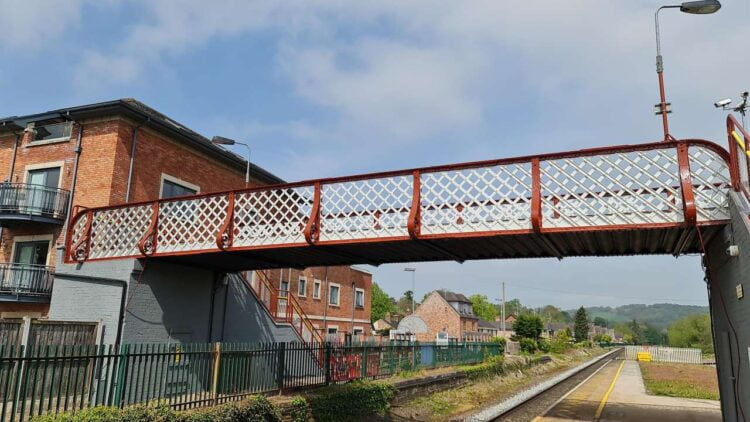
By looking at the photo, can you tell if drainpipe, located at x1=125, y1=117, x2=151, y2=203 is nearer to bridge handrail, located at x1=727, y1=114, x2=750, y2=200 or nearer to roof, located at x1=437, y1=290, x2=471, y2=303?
bridge handrail, located at x1=727, y1=114, x2=750, y2=200

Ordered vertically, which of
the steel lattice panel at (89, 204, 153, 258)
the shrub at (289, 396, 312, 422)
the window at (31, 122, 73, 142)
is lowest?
the shrub at (289, 396, 312, 422)

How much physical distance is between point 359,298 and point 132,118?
981 inches

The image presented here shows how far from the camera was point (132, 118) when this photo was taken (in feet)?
56.4

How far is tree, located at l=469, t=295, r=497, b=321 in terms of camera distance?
121 metres

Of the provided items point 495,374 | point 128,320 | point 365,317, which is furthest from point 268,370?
point 365,317

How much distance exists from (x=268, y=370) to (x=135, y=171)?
8.76 metres

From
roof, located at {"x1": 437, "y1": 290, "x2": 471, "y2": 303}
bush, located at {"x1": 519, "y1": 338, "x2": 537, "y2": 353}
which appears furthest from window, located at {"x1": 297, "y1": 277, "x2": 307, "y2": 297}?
roof, located at {"x1": 437, "y1": 290, "x2": 471, "y2": 303}

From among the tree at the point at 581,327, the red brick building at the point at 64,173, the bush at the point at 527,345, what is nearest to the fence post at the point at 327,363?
the red brick building at the point at 64,173

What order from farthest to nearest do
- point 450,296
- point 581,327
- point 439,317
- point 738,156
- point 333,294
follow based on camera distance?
1. point 581,327
2. point 450,296
3. point 439,317
4. point 333,294
5. point 738,156

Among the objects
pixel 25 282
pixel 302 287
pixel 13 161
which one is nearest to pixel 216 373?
pixel 25 282

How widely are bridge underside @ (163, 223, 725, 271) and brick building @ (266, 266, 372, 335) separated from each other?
15853 millimetres

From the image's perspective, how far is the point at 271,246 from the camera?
424 inches

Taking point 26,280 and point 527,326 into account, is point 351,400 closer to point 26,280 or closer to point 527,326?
point 26,280

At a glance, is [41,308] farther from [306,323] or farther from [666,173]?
[666,173]
